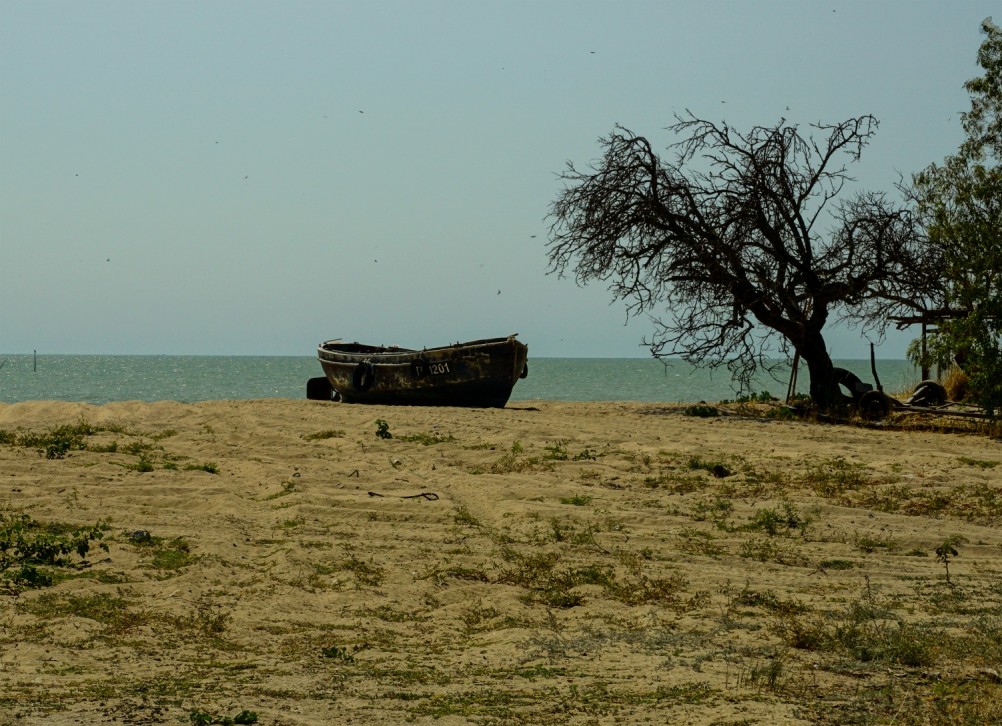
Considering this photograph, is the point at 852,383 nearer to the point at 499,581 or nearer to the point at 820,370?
the point at 820,370

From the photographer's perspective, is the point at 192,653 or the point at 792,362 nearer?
the point at 192,653

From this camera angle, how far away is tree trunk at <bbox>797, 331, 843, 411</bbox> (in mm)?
20516

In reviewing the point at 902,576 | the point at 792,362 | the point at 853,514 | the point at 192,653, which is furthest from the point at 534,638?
the point at 792,362

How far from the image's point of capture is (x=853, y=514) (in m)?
10.0

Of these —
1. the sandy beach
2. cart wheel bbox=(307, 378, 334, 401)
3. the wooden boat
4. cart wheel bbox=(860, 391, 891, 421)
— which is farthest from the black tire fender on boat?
cart wheel bbox=(860, 391, 891, 421)

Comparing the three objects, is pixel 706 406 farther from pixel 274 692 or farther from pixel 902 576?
pixel 274 692

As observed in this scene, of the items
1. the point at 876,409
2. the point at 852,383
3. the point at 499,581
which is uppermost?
the point at 852,383

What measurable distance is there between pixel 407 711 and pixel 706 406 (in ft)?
54.3

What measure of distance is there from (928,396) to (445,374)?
9440mm

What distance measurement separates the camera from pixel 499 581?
769cm

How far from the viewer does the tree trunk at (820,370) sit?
2052cm

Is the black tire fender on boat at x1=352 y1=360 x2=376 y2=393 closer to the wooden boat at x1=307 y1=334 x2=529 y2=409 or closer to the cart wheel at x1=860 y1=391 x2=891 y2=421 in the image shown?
the wooden boat at x1=307 y1=334 x2=529 y2=409

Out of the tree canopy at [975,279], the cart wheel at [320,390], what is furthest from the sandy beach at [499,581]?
the cart wheel at [320,390]

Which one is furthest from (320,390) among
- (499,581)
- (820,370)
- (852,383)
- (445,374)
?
(499,581)
